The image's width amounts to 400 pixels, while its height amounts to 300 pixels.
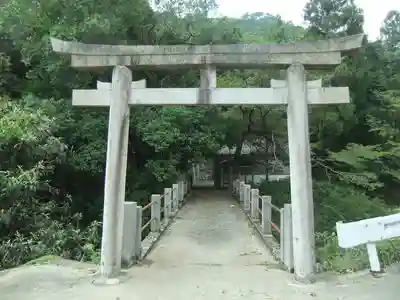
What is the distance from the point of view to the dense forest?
39.4ft

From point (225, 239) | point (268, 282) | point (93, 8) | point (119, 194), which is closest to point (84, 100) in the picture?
point (119, 194)

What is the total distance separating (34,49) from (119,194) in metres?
13.3

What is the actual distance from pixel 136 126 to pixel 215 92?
11499 millimetres

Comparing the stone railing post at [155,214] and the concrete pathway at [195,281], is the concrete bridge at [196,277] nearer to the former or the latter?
the concrete pathway at [195,281]

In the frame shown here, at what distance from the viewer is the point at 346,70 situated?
23.3 m

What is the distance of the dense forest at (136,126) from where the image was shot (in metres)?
12.0

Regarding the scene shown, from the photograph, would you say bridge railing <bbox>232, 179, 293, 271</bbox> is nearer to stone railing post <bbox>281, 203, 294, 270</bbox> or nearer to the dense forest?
stone railing post <bbox>281, 203, 294, 270</bbox>

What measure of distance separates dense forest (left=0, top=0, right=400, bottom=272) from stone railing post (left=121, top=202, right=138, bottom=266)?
168cm

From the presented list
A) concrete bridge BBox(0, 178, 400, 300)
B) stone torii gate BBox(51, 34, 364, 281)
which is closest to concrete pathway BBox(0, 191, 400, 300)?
concrete bridge BBox(0, 178, 400, 300)

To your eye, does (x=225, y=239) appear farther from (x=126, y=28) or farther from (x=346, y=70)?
(x=346, y=70)

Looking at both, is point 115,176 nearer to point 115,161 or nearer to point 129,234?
point 115,161

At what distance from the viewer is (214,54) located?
7641mm

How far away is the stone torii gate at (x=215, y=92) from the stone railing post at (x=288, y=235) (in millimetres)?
419

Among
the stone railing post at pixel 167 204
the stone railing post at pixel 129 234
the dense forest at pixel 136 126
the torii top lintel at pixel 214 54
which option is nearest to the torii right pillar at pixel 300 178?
the torii top lintel at pixel 214 54
